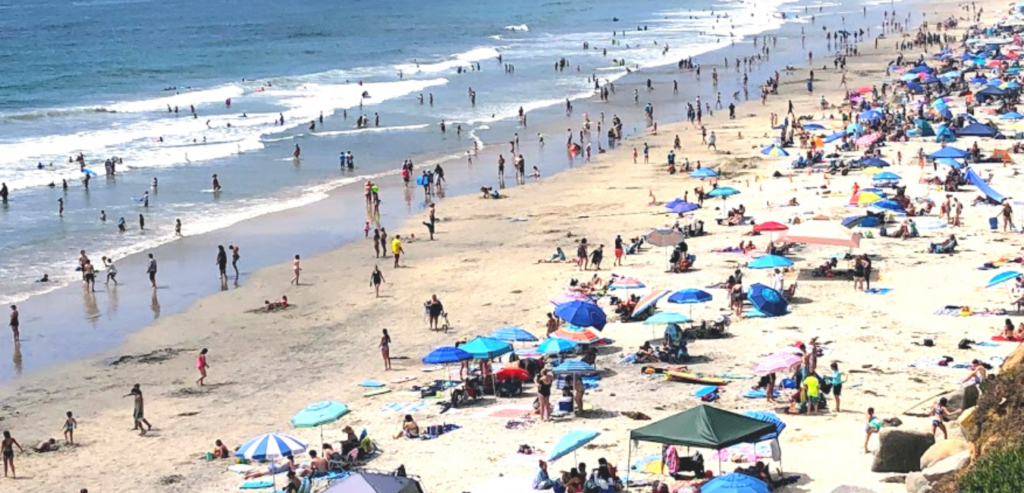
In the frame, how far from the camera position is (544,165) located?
48938 mm

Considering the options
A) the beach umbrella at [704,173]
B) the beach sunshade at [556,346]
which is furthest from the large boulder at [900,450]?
the beach umbrella at [704,173]

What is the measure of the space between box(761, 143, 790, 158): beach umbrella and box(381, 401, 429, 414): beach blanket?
2543 cm

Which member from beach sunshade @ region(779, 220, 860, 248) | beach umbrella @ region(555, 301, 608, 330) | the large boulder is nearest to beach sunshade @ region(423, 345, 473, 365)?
beach umbrella @ region(555, 301, 608, 330)

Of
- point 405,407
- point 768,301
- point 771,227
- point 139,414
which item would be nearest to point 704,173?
point 771,227

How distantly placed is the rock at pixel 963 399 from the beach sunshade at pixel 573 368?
6274 millimetres

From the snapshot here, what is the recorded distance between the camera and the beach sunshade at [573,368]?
21.5 metres

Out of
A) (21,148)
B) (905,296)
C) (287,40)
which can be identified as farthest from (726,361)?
(287,40)

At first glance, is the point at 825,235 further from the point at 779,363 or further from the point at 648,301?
the point at 779,363

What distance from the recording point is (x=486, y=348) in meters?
22.4

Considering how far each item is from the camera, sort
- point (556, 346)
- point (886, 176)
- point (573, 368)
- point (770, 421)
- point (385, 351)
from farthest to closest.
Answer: point (886, 176) < point (385, 351) < point (556, 346) < point (573, 368) < point (770, 421)

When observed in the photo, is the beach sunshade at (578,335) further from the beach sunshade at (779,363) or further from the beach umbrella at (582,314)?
the beach sunshade at (779,363)

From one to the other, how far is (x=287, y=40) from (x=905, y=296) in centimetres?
9331

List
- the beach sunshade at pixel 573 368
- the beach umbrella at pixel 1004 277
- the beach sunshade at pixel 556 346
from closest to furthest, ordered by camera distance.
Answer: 1. the beach sunshade at pixel 573 368
2. the beach sunshade at pixel 556 346
3. the beach umbrella at pixel 1004 277

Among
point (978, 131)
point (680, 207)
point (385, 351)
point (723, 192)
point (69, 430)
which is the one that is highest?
point (978, 131)
